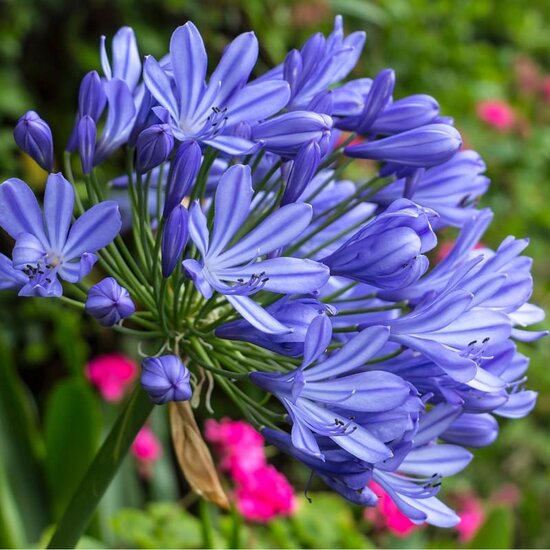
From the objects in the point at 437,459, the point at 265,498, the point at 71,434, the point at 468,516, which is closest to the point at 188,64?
the point at 437,459

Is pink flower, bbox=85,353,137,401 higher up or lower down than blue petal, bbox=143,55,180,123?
lower down

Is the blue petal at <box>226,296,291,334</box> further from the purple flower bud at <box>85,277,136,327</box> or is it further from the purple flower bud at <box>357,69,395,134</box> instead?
the purple flower bud at <box>357,69,395,134</box>

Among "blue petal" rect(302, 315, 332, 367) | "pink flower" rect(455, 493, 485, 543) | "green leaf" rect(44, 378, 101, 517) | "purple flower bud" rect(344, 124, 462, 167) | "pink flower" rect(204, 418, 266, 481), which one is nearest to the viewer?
"blue petal" rect(302, 315, 332, 367)

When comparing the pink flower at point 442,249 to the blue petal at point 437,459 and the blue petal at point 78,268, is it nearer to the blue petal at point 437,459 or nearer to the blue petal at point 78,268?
the blue petal at point 437,459

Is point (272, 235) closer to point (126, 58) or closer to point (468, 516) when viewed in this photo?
point (126, 58)

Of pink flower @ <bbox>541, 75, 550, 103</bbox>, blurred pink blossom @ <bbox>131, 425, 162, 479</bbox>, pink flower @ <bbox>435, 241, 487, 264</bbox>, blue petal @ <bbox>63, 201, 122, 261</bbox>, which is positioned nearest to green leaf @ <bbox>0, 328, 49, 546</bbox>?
blurred pink blossom @ <bbox>131, 425, 162, 479</bbox>

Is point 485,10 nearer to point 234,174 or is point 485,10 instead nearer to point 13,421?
point 13,421

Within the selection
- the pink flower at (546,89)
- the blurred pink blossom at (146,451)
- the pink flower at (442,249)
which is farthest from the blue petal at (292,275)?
the pink flower at (546,89)

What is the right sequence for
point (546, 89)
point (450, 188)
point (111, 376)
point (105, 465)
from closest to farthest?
point (105, 465), point (450, 188), point (111, 376), point (546, 89)
